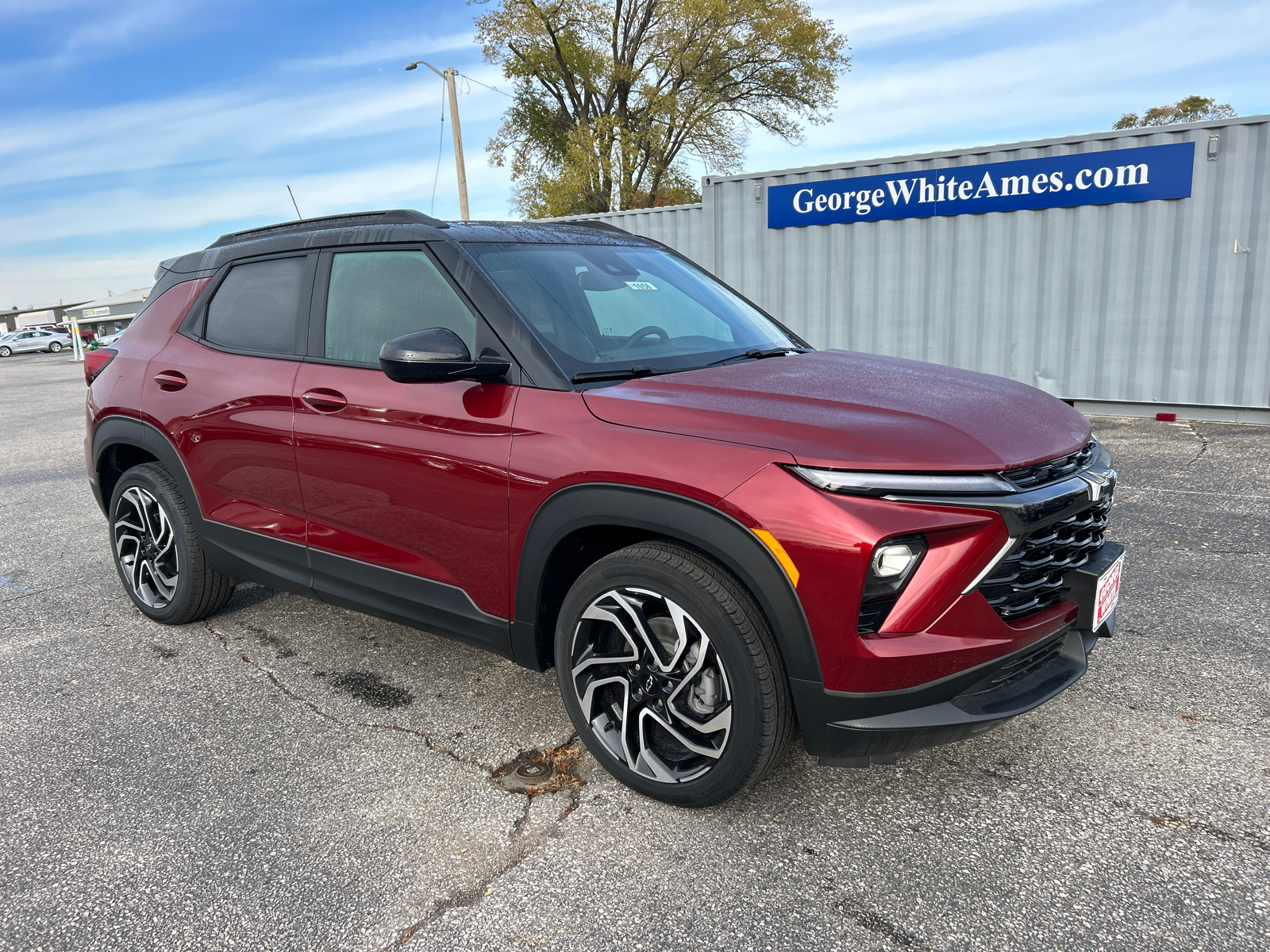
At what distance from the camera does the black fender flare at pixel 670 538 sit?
2.14 metres

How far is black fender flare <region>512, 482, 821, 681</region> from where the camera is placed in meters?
2.14

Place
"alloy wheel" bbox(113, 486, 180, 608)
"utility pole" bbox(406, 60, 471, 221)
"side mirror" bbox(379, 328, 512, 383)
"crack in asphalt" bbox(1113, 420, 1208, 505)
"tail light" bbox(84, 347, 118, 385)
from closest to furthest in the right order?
1. "side mirror" bbox(379, 328, 512, 383)
2. "alloy wheel" bbox(113, 486, 180, 608)
3. "tail light" bbox(84, 347, 118, 385)
4. "crack in asphalt" bbox(1113, 420, 1208, 505)
5. "utility pole" bbox(406, 60, 471, 221)

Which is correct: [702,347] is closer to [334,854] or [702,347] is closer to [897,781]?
[897,781]

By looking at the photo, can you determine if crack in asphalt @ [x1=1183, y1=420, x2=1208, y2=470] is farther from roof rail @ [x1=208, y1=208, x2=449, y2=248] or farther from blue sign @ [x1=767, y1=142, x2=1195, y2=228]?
roof rail @ [x1=208, y1=208, x2=449, y2=248]

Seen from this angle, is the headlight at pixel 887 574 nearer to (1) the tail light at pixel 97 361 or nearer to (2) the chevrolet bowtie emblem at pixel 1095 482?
(2) the chevrolet bowtie emblem at pixel 1095 482

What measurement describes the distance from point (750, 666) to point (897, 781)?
79 centimetres

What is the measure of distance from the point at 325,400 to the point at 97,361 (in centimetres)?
192

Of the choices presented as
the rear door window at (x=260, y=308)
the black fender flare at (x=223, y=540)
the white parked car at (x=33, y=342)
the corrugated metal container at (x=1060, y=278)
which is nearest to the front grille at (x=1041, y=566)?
the black fender flare at (x=223, y=540)

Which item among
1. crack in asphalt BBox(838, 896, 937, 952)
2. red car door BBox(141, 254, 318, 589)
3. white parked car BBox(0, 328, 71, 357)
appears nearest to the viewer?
crack in asphalt BBox(838, 896, 937, 952)

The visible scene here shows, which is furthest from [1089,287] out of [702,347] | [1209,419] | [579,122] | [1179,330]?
[579,122]

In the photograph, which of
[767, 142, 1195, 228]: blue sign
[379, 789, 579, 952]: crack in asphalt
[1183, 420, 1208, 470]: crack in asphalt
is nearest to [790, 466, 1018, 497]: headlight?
[379, 789, 579, 952]: crack in asphalt

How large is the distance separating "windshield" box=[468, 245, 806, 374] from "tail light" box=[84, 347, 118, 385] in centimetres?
233

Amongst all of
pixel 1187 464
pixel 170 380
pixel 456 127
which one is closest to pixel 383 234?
pixel 170 380

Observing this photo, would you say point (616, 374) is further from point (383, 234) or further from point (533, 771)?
point (533, 771)
